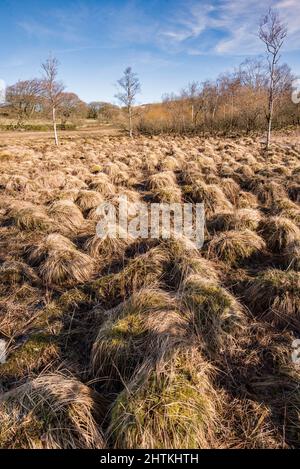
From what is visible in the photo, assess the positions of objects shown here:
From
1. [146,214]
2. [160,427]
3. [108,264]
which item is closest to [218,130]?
[146,214]

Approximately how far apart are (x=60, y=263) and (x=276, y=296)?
2.55 metres

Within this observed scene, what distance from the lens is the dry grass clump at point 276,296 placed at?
9.72ft

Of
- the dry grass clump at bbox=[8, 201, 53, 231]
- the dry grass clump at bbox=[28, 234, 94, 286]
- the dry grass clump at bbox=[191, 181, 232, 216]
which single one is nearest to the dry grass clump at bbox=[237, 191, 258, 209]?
the dry grass clump at bbox=[191, 181, 232, 216]

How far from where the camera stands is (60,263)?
3836mm

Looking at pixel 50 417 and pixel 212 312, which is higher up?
pixel 212 312

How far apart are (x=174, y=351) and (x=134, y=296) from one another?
2.73 feet

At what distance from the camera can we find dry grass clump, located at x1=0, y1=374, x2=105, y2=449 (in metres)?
1.80

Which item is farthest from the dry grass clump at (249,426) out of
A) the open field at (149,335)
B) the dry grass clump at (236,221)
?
the dry grass clump at (236,221)

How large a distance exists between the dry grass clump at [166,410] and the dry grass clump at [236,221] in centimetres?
306

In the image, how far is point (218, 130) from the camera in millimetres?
29906

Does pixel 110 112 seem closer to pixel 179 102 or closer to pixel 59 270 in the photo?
pixel 179 102

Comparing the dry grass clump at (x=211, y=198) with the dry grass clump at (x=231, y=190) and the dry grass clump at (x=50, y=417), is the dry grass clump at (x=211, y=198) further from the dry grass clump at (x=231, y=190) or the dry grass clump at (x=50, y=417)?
the dry grass clump at (x=50, y=417)

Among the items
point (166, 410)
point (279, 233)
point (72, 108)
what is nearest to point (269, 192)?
point (279, 233)

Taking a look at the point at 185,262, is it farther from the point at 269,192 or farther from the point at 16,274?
the point at 269,192
